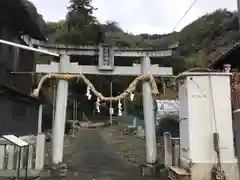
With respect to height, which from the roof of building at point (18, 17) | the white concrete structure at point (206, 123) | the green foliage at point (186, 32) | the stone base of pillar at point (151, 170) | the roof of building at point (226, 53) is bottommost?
the stone base of pillar at point (151, 170)

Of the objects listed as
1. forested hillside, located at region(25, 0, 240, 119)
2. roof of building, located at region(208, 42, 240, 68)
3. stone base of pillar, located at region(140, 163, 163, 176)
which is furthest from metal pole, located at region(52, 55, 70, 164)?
forested hillside, located at region(25, 0, 240, 119)

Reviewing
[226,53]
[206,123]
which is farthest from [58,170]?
[226,53]

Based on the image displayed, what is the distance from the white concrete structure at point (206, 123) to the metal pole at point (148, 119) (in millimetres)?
3480

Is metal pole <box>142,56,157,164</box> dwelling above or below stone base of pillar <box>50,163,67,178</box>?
above

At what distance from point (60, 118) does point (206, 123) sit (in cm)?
592

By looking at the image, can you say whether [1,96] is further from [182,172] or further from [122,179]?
[182,172]

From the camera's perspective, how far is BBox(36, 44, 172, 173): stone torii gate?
38.1 feet

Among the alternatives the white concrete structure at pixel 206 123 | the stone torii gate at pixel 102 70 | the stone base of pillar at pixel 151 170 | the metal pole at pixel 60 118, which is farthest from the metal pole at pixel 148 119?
the white concrete structure at pixel 206 123

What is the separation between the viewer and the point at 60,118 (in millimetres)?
11633

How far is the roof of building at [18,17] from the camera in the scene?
1466 centimetres

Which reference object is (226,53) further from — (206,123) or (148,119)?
(206,123)

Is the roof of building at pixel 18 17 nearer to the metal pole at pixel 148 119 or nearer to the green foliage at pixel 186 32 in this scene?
the metal pole at pixel 148 119

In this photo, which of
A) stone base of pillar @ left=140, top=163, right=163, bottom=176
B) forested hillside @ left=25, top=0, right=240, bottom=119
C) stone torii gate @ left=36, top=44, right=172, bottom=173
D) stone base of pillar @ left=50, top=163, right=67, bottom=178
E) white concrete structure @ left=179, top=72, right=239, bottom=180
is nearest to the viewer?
white concrete structure @ left=179, top=72, right=239, bottom=180

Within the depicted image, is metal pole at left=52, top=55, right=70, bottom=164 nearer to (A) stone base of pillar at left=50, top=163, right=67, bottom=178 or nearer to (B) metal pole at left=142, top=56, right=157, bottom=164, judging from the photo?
(A) stone base of pillar at left=50, top=163, right=67, bottom=178
